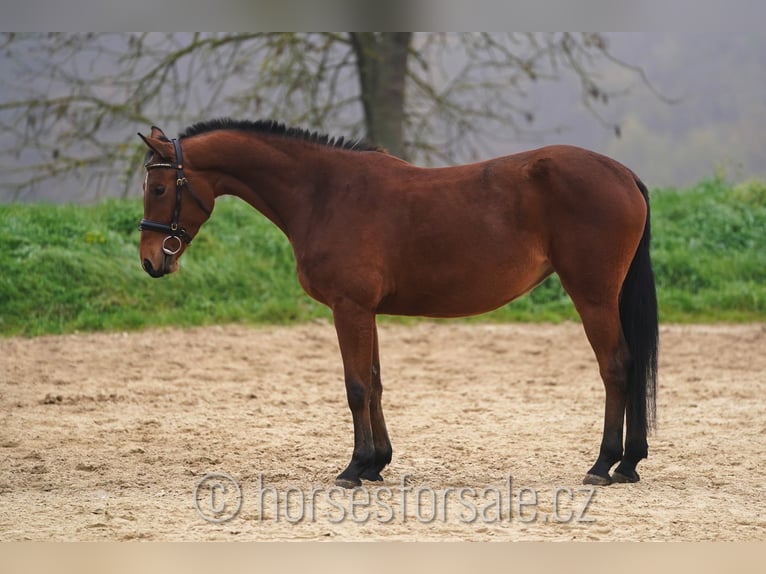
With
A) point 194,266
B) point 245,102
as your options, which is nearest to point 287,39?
point 245,102

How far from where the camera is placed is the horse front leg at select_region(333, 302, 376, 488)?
16.1 feet

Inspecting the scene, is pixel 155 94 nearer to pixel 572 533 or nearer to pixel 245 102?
pixel 245 102

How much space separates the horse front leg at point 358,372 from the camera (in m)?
4.92

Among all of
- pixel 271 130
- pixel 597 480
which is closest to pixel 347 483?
pixel 597 480

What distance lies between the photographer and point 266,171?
16.9 feet

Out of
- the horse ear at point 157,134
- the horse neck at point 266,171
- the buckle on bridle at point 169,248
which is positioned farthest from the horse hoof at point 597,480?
the horse ear at point 157,134

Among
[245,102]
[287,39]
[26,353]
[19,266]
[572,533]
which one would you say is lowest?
[572,533]

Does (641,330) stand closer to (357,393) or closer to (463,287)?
(463,287)

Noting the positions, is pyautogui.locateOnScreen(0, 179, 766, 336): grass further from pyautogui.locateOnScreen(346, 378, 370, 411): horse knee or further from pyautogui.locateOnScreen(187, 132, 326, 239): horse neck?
pyautogui.locateOnScreen(346, 378, 370, 411): horse knee

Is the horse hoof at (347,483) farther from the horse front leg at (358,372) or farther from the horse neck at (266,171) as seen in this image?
the horse neck at (266,171)

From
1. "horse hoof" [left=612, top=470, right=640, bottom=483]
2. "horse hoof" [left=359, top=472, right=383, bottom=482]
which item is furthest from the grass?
"horse hoof" [left=612, top=470, right=640, bottom=483]

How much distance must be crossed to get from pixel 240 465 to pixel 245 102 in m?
7.91

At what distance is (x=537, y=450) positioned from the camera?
5922 mm

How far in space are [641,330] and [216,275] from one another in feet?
23.1
